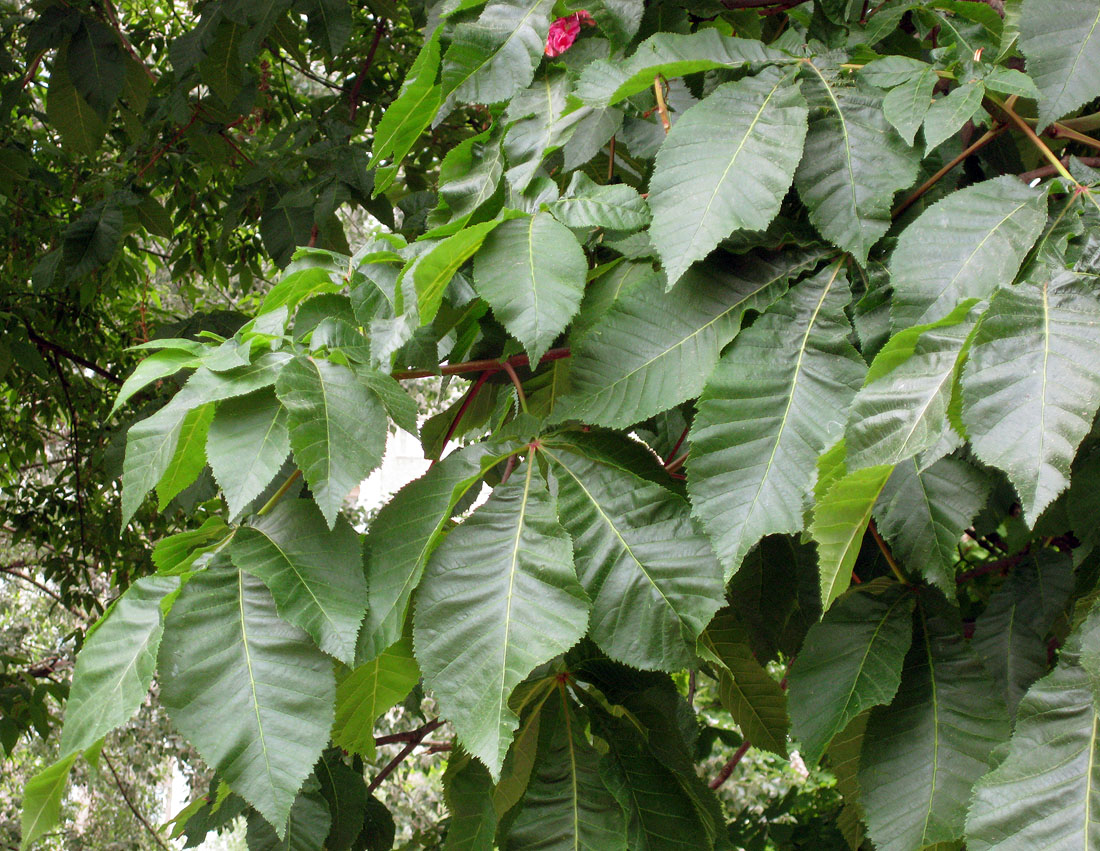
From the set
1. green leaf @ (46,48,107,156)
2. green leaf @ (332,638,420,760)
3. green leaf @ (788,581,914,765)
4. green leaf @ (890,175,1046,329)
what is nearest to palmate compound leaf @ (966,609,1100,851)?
green leaf @ (788,581,914,765)

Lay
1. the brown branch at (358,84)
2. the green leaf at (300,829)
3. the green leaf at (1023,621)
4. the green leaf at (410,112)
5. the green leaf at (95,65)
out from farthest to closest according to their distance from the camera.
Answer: the brown branch at (358,84), the green leaf at (95,65), the green leaf at (300,829), the green leaf at (410,112), the green leaf at (1023,621)

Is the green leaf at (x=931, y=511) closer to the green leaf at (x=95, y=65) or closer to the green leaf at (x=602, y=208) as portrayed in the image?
the green leaf at (x=602, y=208)

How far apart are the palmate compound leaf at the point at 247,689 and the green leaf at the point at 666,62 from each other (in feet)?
1.72

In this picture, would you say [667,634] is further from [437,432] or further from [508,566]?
[437,432]

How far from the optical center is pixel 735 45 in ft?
2.76

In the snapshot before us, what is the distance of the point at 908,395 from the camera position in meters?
0.60

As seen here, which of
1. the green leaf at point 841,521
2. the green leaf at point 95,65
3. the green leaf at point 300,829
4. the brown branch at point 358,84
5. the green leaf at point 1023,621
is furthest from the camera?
the brown branch at point 358,84

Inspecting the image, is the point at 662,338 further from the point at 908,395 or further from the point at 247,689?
the point at 247,689

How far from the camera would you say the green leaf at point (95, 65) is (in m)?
2.18

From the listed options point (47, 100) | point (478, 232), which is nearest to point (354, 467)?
point (478, 232)

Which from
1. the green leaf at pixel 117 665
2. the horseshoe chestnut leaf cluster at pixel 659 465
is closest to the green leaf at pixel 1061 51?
the horseshoe chestnut leaf cluster at pixel 659 465

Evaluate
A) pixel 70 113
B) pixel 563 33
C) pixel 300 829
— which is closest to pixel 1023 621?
pixel 563 33

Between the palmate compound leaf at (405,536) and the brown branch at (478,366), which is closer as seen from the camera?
the palmate compound leaf at (405,536)

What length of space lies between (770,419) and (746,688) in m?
0.40
